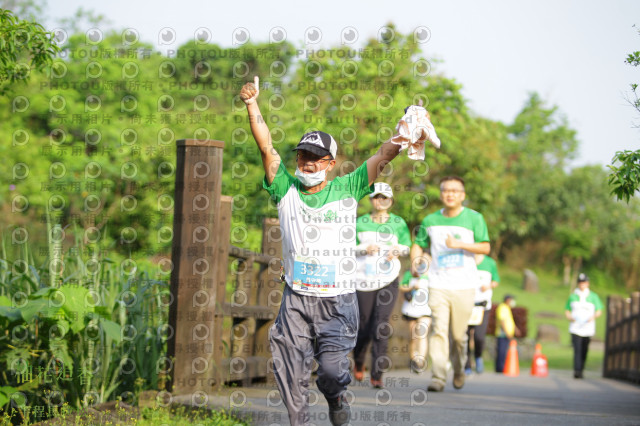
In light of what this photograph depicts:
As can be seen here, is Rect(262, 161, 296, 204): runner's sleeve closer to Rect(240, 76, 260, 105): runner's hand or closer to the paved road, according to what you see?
Rect(240, 76, 260, 105): runner's hand

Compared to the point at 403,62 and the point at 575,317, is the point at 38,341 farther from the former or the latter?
the point at 403,62

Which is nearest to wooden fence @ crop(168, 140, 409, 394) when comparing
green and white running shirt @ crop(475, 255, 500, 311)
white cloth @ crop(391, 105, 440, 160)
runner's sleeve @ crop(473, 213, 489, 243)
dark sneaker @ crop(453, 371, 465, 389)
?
white cloth @ crop(391, 105, 440, 160)

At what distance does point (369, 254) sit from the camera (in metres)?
8.85

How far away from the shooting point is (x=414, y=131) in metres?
4.79

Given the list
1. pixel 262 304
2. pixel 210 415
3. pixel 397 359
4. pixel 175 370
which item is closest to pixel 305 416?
pixel 210 415

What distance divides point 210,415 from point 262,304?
2.93 m

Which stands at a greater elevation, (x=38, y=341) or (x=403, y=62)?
(x=403, y=62)

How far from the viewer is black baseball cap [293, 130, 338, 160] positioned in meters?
5.02

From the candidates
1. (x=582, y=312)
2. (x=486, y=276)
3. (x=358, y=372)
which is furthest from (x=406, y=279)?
(x=582, y=312)

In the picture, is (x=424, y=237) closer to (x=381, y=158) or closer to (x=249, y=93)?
(x=381, y=158)

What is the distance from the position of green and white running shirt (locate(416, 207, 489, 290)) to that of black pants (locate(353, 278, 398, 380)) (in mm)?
484

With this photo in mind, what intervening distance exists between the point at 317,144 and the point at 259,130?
366mm

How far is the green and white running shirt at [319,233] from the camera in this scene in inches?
201

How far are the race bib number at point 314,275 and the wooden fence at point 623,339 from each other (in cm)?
1037
